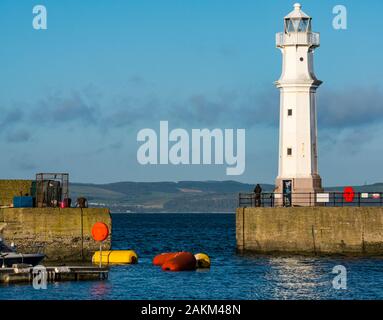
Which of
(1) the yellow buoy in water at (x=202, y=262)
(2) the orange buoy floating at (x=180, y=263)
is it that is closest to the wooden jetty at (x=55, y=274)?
(2) the orange buoy floating at (x=180, y=263)

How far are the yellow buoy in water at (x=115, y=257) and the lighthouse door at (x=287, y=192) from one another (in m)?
10.5

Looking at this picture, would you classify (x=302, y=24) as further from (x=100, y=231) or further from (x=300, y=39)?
(x=100, y=231)

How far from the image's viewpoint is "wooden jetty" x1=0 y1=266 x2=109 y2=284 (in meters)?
49.8

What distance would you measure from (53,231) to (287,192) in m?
15.5

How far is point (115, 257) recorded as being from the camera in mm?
60594

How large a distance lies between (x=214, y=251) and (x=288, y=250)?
15799mm

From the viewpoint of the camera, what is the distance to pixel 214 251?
78625 millimetres

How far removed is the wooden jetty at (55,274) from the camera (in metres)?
49.8

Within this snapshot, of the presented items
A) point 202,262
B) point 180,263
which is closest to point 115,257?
point 180,263

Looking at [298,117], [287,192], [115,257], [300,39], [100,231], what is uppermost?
[300,39]

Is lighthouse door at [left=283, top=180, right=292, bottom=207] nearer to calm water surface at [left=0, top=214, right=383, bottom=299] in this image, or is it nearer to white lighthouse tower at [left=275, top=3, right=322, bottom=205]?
white lighthouse tower at [left=275, top=3, right=322, bottom=205]

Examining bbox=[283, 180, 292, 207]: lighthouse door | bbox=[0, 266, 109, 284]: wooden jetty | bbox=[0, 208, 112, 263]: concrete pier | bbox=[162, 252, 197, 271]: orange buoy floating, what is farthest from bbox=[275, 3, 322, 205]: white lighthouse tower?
bbox=[0, 266, 109, 284]: wooden jetty

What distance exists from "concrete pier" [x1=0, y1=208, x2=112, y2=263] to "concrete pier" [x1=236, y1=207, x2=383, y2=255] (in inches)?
392
